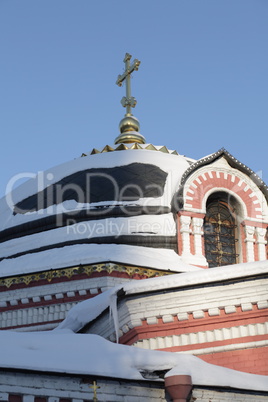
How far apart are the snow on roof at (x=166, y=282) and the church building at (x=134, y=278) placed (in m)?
0.02

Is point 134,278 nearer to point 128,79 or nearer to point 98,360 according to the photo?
point 98,360

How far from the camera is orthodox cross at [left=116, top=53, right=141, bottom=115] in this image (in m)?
24.1

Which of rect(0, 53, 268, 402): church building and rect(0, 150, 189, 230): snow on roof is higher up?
rect(0, 150, 189, 230): snow on roof

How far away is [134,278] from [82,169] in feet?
14.1

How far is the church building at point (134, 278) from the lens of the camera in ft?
A: 25.9

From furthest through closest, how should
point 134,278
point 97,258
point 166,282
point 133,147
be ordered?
point 133,147 < point 97,258 < point 134,278 < point 166,282

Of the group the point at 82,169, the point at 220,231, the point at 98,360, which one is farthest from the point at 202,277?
the point at 82,169

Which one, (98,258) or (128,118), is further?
(128,118)

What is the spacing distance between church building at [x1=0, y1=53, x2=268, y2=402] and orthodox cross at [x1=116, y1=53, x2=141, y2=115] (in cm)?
5

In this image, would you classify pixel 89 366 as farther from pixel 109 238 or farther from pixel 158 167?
pixel 158 167

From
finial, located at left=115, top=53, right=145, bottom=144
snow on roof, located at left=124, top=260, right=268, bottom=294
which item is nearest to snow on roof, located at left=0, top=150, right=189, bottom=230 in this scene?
finial, located at left=115, top=53, right=145, bottom=144

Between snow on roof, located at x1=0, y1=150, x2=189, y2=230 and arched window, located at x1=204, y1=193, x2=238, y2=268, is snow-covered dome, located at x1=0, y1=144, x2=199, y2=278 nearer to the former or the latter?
snow on roof, located at x1=0, y1=150, x2=189, y2=230

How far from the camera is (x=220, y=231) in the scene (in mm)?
17641

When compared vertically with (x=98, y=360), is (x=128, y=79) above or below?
above
